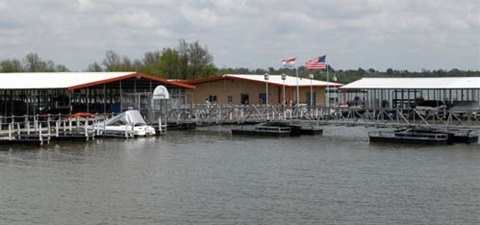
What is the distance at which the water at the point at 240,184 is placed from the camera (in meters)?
19.5

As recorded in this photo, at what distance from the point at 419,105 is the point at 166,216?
39.9 meters

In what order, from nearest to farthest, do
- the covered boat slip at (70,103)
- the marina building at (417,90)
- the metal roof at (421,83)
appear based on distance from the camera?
the covered boat slip at (70,103)
the metal roof at (421,83)
the marina building at (417,90)

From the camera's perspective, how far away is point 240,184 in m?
24.3

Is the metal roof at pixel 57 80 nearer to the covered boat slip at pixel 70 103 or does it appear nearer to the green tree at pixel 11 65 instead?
the covered boat slip at pixel 70 103

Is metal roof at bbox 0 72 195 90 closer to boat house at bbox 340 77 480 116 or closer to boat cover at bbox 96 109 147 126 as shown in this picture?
boat cover at bbox 96 109 147 126

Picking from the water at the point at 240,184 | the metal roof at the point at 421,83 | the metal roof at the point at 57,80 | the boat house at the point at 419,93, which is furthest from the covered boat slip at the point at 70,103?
the boat house at the point at 419,93

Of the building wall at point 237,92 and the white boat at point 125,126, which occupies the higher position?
the building wall at point 237,92

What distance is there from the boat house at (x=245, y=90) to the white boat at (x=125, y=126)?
19123 millimetres

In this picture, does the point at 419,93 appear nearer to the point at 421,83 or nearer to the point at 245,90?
the point at 421,83

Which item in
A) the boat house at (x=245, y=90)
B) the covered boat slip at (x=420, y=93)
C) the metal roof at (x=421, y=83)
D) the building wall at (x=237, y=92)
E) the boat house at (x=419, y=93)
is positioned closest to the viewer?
the metal roof at (x=421, y=83)

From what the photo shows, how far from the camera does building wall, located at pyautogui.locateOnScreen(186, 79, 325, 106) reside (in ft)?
205

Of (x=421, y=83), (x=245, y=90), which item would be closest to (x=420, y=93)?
(x=421, y=83)

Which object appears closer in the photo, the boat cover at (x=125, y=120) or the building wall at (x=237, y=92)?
the boat cover at (x=125, y=120)

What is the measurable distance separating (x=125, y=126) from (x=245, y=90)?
72.9 ft
